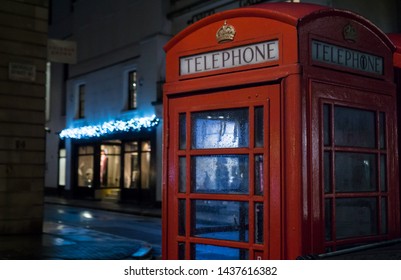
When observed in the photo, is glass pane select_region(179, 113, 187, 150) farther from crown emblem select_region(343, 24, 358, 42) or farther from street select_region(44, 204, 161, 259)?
street select_region(44, 204, 161, 259)

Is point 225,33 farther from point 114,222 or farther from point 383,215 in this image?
point 114,222

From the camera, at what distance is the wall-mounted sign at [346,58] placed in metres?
3.68

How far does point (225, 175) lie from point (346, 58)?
3.97 ft

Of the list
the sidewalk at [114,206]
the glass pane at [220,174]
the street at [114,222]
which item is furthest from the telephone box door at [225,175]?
the sidewalk at [114,206]

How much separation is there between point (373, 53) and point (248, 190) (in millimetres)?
1448

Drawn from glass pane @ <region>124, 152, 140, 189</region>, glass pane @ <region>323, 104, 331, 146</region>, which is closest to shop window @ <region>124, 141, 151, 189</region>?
glass pane @ <region>124, 152, 140, 189</region>

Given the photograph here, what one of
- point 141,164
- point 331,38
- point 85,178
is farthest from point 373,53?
point 85,178

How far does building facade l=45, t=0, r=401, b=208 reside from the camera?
873 inches

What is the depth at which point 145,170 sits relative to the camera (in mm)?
23375

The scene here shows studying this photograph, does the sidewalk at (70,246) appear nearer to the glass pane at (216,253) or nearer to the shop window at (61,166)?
the glass pane at (216,253)

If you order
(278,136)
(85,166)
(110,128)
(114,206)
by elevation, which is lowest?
(114,206)

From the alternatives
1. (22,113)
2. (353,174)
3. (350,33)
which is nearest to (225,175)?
(353,174)

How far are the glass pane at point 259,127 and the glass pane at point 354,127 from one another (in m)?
0.55
